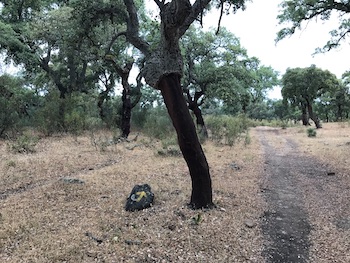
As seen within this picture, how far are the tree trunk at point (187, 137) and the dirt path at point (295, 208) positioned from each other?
1.01 meters

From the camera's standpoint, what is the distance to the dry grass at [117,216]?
359cm

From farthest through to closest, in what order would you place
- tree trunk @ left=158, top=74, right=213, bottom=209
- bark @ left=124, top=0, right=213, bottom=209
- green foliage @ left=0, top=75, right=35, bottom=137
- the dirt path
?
green foliage @ left=0, top=75, right=35, bottom=137 < tree trunk @ left=158, top=74, right=213, bottom=209 < bark @ left=124, top=0, right=213, bottom=209 < the dirt path

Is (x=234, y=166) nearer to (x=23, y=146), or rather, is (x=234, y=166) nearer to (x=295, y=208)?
(x=295, y=208)

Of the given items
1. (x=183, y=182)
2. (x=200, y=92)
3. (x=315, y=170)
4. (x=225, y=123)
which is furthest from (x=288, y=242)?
(x=200, y=92)

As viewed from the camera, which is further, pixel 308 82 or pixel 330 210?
pixel 308 82

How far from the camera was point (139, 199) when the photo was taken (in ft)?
16.3

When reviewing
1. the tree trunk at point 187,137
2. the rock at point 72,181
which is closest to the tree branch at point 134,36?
the tree trunk at point 187,137

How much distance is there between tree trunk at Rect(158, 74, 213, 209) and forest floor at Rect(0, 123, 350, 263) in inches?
11.1

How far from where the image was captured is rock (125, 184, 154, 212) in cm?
488

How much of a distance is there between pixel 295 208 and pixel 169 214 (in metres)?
2.13

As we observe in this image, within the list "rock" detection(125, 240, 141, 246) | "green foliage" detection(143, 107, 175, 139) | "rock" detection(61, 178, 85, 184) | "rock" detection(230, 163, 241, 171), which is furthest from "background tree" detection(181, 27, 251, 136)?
"rock" detection(125, 240, 141, 246)

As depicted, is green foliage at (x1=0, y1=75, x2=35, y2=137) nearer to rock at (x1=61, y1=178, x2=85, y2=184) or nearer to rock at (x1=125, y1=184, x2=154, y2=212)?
rock at (x1=61, y1=178, x2=85, y2=184)

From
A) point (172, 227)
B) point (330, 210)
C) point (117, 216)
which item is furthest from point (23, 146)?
point (330, 210)

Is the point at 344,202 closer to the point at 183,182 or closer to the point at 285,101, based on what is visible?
the point at 183,182
